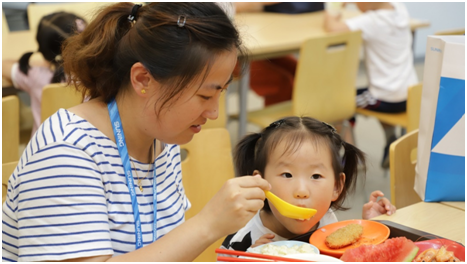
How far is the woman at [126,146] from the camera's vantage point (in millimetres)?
911

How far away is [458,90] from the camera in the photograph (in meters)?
1.25

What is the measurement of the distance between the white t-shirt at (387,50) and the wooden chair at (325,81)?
214mm

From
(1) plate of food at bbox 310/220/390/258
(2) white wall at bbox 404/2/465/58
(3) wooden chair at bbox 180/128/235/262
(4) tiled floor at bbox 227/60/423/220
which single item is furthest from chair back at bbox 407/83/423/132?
(2) white wall at bbox 404/2/465/58

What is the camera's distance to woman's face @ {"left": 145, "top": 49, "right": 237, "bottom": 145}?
0.99 meters

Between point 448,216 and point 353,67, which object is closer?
point 448,216

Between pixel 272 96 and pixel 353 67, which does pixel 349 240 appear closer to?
pixel 353 67

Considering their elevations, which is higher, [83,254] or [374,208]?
[83,254]

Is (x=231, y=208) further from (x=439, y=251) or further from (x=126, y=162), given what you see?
(x=439, y=251)

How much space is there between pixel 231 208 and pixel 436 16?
551 cm

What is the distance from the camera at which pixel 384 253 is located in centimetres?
95

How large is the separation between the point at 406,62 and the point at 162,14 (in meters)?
2.34

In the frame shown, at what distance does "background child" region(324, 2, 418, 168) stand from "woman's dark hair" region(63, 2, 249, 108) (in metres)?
2.00

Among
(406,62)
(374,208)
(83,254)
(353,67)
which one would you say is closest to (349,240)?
(374,208)

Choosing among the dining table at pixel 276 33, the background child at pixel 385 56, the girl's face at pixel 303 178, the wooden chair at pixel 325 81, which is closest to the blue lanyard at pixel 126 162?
the girl's face at pixel 303 178
